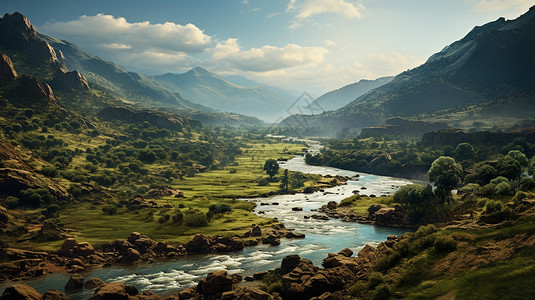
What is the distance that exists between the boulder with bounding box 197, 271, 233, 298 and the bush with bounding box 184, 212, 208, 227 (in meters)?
43.5

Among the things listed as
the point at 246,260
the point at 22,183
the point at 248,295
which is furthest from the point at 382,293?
the point at 22,183

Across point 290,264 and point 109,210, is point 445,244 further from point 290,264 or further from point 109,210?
point 109,210

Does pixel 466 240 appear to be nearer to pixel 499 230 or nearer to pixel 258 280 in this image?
pixel 499 230

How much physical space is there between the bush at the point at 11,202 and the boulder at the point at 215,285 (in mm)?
76551

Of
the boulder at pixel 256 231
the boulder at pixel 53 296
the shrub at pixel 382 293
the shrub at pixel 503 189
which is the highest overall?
the shrub at pixel 503 189

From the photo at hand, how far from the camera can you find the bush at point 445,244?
154 ft

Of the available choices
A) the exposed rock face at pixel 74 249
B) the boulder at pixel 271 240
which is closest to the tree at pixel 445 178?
the boulder at pixel 271 240

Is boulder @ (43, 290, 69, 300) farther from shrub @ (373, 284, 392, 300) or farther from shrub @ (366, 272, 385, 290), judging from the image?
shrub @ (373, 284, 392, 300)

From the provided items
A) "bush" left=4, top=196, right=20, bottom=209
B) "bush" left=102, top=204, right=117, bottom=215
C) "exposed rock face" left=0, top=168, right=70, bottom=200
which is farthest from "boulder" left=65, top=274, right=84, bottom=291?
"exposed rock face" left=0, top=168, right=70, bottom=200

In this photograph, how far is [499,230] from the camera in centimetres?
4553

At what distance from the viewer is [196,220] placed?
9819 cm

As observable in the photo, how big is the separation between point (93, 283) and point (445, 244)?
60329mm

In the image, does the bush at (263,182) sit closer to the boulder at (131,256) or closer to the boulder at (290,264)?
the boulder at (131,256)

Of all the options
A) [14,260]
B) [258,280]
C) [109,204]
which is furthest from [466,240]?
[109,204]
